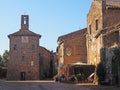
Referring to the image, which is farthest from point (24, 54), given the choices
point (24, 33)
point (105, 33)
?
point (105, 33)

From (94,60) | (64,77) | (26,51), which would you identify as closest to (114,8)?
(94,60)

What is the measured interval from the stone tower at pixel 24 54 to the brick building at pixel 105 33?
92.0 feet

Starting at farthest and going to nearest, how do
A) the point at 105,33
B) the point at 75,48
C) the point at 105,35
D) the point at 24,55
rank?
the point at 24,55 → the point at 75,48 → the point at 105,33 → the point at 105,35

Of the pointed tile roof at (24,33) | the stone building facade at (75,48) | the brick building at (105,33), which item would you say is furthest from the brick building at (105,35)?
the pointed tile roof at (24,33)

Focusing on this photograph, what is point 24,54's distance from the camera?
277 feet

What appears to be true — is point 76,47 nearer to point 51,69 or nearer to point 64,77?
point 64,77

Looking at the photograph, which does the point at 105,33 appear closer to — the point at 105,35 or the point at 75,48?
the point at 105,35

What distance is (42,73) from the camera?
90562 millimetres

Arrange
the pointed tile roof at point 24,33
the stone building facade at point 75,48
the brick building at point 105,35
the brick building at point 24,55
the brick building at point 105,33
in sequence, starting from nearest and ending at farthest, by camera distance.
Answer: the brick building at point 105,35, the brick building at point 105,33, the stone building facade at point 75,48, the brick building at point 24,55, the pointed tile roof at point 24,33

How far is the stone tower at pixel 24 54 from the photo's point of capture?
3278 inches

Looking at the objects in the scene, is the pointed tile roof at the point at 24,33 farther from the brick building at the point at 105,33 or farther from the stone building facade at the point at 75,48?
the brick building at the point at 105,33

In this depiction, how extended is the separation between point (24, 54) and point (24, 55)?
24 cm

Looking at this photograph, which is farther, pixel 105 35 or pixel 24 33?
pixel 24 33

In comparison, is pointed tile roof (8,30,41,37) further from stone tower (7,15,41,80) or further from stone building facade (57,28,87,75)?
stone building facade (57,28,87,75)
